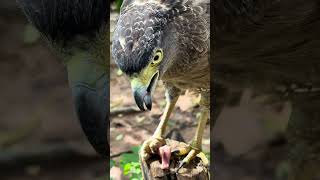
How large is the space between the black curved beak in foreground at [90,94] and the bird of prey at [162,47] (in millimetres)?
294

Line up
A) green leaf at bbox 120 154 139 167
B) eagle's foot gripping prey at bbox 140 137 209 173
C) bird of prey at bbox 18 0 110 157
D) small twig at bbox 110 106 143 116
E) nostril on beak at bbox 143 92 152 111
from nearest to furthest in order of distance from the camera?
bird of prey at bbox 18 0 110 157 < nostril on beak at bbox 143 92 152 111 < eagle's foot gripping prey at bbox 140 137 209 173 < green leaf at bbox 120 154 139 167 < small twig at bbox 110 106 143 116

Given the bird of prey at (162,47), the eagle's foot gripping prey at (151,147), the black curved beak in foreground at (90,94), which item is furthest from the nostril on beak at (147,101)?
the eagle's foot gripping prey at (151,147)

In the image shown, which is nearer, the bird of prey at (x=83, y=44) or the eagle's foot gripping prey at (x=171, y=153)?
the bird of prey at (x=83, y=44)

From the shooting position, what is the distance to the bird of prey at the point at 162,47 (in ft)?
2.94

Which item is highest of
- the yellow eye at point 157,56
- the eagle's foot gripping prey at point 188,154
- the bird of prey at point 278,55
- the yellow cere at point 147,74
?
the bird of prey at point 278,55

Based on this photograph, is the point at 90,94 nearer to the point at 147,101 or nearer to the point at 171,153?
the point at 147,101

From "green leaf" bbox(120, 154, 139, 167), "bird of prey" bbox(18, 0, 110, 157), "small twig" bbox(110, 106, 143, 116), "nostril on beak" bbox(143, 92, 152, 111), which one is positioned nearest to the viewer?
"bird of prey" bbox(18, 0, 110, 157)

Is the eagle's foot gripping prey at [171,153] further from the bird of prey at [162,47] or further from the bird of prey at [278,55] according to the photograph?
the bird of prey at [278,55]

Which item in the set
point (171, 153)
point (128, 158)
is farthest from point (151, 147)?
point (128, 158)

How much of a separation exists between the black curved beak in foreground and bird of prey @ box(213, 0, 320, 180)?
0.14 meters

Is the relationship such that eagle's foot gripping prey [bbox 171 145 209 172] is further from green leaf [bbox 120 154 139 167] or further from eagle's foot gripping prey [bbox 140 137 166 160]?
green leaf [bbox 120 154 139 167]

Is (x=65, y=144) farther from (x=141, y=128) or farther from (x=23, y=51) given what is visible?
(x=141, y=128)

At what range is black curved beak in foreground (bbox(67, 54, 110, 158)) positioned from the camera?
1.81 ft

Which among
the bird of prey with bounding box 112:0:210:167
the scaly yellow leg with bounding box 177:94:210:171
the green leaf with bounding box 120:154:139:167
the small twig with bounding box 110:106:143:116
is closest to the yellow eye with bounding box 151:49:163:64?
the bird of prey with bounding box 112:0:210:167
